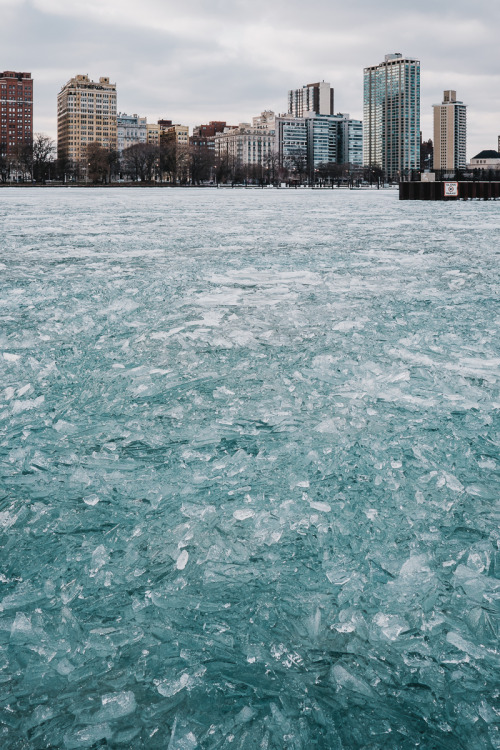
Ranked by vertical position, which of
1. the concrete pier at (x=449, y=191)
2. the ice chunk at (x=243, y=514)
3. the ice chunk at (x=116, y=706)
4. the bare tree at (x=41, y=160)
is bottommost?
the ice chunk at (x=116, y=706)

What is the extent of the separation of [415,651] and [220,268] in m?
9.70

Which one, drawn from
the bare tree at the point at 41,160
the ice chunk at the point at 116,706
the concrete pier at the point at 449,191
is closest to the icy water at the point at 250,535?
the ice chunk at the point at 116,706

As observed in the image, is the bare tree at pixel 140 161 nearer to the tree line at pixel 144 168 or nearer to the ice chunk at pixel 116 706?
the tree line at pixel 144 168

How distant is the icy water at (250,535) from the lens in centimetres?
204

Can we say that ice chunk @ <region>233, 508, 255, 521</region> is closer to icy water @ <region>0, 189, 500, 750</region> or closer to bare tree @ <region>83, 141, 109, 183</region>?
icy water @ <region>0, 189, 500, 750</region>

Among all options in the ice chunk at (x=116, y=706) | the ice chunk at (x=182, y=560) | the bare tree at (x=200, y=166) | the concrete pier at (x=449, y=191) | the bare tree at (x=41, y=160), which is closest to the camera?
the ice chunk at (x=116, y=706)

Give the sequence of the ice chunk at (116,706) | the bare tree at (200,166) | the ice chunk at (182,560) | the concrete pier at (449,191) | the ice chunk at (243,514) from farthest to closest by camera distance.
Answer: the bare tree at (200,166), the concrete pier at (449,191), the ice chunk at (243,514), the ice chunk at (182,560), the ice chunk at (116,706)

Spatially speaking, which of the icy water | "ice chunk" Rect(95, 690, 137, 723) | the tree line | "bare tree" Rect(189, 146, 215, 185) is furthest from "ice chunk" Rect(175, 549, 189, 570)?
"bare tree" Rect(189, 146, 215, 185)

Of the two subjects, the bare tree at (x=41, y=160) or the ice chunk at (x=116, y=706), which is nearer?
the ice chunk at (x=116, y=706)

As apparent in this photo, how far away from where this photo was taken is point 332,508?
10.6 feet

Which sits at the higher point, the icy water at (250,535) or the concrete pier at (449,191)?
the concrete pier at (449,191)

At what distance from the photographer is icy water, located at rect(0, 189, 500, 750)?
2039 mm

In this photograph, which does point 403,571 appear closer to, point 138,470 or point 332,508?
point 332,508

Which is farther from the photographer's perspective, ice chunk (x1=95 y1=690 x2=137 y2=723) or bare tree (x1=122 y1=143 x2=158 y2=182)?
bare tree (x1=122 y1=143 x2=158 y2=182)
